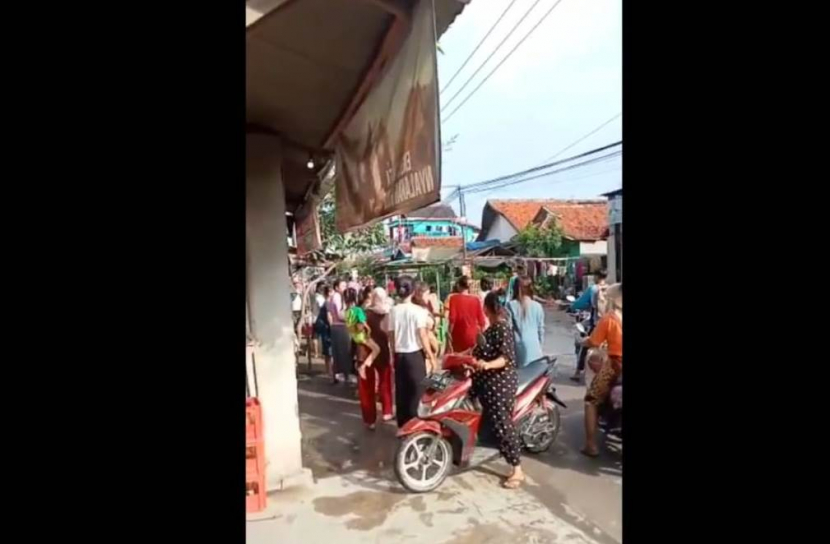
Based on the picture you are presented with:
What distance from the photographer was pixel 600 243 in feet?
9.55

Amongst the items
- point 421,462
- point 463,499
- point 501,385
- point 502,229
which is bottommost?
point 463,499

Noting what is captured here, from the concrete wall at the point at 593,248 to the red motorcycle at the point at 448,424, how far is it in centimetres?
57

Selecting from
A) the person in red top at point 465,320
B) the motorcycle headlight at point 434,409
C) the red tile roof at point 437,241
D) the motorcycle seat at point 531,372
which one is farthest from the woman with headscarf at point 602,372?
the red tile roof at point 437,241

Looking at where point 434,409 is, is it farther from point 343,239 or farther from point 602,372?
point 343,239

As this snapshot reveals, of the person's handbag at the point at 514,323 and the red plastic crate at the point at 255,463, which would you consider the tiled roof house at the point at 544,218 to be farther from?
the red plastic crate at the point at 255,463

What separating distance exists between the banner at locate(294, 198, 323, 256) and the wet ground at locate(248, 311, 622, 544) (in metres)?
1.00

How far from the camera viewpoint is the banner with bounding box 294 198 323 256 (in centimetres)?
340

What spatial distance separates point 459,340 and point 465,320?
0.31 ft

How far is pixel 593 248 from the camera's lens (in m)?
3.02

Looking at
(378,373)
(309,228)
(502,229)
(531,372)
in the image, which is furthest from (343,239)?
(531,372)

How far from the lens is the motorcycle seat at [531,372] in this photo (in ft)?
8.75

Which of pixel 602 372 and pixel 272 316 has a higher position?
pixel 272 316
